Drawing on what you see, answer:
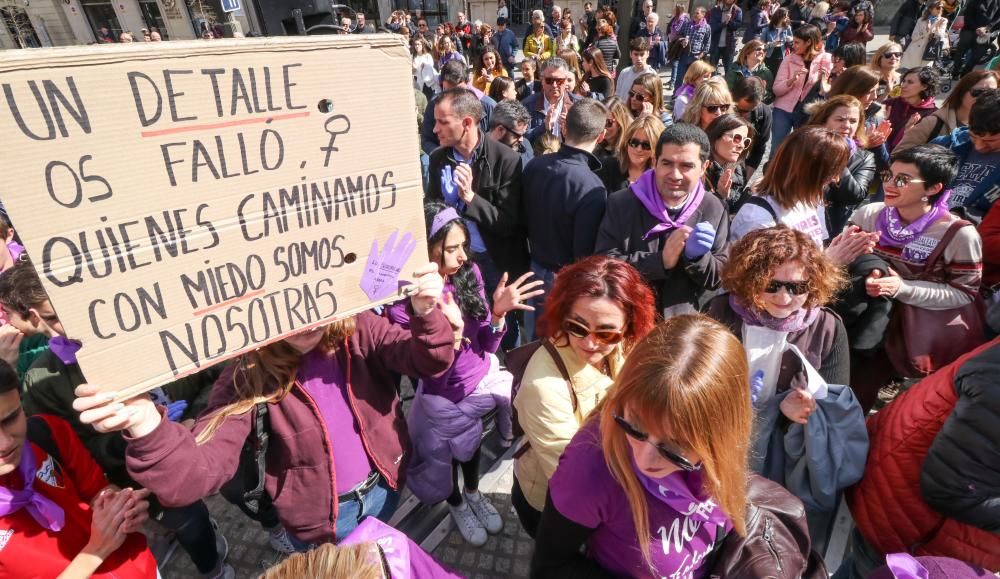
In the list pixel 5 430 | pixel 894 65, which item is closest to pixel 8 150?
pixel 5 430

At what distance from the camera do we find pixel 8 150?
3.07ft

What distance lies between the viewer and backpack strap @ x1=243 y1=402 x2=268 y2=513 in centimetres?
157

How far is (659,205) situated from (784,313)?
3.08 ft

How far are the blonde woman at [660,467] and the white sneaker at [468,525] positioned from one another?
115 centimetres

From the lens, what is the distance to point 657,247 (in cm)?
271

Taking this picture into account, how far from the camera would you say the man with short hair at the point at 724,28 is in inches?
431

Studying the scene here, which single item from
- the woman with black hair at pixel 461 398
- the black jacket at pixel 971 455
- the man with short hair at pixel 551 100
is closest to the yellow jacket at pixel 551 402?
the woman with black hair at pixel 461 398

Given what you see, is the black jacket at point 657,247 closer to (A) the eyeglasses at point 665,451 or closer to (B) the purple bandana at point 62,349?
(A) the eyeglasses at point 665,451

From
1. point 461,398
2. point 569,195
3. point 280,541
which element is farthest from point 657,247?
point 280,541

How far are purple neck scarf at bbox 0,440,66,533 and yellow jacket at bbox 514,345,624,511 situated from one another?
1.46 metres

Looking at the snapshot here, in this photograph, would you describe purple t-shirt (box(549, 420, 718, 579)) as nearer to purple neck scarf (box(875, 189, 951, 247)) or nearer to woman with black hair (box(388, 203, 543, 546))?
woman with black hair (box(388, 203, 543, 546))

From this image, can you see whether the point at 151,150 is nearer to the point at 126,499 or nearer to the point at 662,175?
the point at 126,499

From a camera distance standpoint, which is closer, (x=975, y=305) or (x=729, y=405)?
(x=729, y=405)

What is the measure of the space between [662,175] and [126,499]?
267 centimetres
